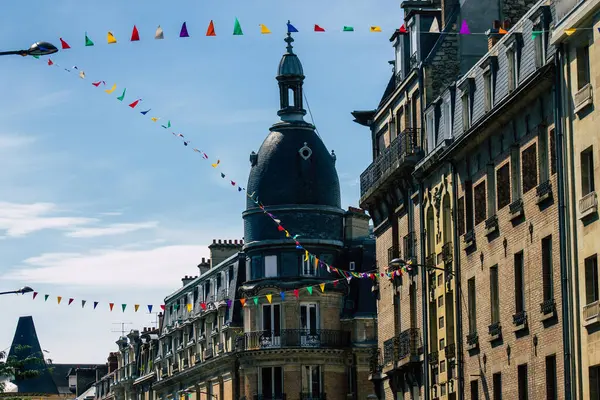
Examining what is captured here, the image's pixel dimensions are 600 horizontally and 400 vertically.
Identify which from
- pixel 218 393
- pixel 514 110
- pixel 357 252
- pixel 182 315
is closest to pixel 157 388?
pixel 182 315

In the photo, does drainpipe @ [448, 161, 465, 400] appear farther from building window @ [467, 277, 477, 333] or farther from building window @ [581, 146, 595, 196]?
building window @ [581, 146, 595, 196]

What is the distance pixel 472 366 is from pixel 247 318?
47.2m

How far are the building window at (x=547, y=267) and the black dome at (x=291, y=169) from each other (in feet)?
171

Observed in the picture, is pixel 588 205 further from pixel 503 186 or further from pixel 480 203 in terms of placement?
pixel 480 203

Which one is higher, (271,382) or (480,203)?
(480,203)

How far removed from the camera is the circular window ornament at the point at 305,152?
309 ft

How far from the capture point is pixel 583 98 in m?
39.2

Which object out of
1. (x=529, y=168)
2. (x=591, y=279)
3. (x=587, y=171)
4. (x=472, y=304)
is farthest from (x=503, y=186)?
(x=591, y=279)

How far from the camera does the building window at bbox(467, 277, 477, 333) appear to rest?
162 ft

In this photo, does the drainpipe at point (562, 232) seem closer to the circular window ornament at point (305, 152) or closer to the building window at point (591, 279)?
the building window at point (591, 279)

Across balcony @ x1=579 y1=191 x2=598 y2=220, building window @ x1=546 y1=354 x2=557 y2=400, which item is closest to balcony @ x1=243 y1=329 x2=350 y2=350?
building window @ x1=546 y1=354 x2=557 y2=400

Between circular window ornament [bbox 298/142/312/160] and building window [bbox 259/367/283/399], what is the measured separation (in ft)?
38.8

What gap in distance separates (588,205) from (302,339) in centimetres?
5578

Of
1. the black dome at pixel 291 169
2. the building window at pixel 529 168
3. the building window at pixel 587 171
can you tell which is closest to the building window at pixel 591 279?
the building window at pixel 587 171
